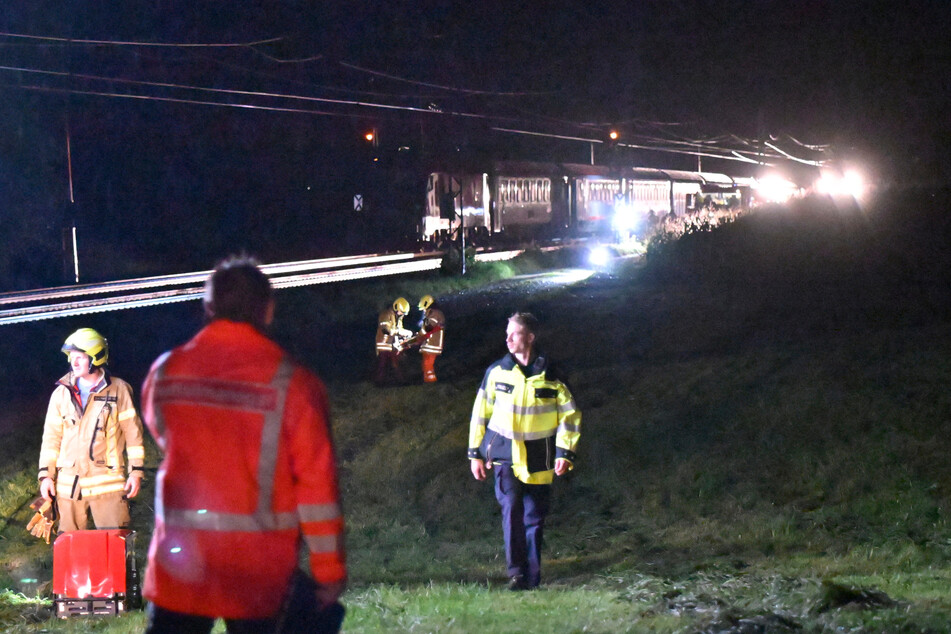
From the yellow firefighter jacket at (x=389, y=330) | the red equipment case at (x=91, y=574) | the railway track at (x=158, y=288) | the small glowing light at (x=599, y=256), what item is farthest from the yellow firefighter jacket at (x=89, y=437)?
the small glowing light at (x=599, y=256)

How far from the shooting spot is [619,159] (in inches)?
2274

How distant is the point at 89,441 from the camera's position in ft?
21.1

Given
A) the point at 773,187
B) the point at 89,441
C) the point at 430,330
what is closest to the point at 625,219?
the point at 773,187

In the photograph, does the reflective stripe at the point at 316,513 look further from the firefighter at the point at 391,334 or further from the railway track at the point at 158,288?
the railway track at the point at 158,288

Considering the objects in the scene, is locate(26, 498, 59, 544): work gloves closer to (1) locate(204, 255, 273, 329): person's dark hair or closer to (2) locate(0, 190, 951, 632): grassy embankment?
(2) locate(0, 190, 951, 632): grassy embankment

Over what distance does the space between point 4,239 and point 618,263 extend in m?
18.8

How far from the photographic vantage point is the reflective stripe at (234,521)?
2.92 meters

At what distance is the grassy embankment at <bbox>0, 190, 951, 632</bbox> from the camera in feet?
19.0

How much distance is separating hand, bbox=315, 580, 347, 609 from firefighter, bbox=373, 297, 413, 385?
10.8 metres

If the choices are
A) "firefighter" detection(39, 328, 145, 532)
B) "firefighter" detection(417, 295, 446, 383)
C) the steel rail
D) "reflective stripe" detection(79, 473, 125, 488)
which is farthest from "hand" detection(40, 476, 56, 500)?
the steel rail

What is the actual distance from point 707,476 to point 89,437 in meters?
5.75

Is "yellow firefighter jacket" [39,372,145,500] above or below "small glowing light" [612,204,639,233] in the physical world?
below

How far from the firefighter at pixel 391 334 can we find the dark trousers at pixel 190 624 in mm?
10762

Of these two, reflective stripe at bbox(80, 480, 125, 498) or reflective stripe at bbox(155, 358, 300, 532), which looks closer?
reflective stripe at bbox(155, 358, 300, 532)
